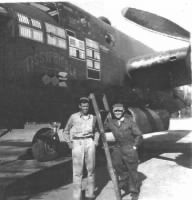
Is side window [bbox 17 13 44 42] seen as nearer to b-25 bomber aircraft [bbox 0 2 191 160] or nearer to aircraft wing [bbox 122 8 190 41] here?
b-25 bomber aircraft [bbox 0 2 191 160]

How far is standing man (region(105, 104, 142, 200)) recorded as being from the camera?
199 inches

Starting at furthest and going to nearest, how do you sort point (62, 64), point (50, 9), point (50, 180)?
1. point (50, 9)
2. point (62, 64)
3. point (50, 180)

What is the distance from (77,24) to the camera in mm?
7328

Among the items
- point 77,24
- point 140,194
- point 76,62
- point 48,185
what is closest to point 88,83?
point 76,62

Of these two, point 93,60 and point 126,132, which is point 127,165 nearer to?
point 126,132

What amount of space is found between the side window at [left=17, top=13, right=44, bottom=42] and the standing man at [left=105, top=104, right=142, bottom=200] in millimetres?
2425

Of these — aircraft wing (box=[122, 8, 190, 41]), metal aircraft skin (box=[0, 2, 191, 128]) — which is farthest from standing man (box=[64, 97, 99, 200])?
aircraft wing (box=[122, 8, 190, 41])

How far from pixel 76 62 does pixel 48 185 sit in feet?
10.5

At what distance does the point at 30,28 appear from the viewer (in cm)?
566

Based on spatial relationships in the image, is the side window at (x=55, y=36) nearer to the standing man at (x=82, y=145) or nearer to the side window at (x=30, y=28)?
the side window at (x=30, y=28)

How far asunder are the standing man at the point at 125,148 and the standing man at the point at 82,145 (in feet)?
1.83

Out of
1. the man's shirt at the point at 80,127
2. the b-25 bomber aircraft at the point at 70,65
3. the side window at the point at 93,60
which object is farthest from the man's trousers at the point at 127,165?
the side window at the point at 93,60

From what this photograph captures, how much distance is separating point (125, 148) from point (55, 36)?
3.21 meters

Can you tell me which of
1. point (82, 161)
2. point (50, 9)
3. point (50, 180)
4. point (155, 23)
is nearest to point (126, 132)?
point (82, 161)
